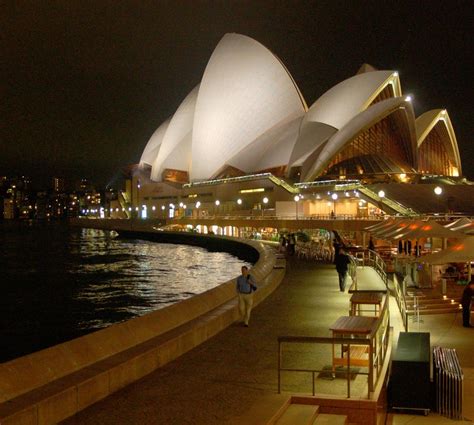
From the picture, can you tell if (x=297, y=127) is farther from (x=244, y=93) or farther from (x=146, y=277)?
(x=146, y=277)

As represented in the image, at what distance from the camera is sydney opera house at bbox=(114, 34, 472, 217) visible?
41.0m

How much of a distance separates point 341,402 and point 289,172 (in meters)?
44.3

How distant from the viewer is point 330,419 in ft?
16.0

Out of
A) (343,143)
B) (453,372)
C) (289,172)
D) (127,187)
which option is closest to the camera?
(453,372)

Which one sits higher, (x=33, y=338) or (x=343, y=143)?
(x=343, y=143)

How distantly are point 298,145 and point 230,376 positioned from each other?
138 ft

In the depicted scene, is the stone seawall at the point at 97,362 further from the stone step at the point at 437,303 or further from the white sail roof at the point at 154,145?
the white sail roof at the point at 154,145

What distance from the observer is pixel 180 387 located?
564cm

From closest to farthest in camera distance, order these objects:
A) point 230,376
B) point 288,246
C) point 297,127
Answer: point 230,376 → point 288,246 → point 297,127

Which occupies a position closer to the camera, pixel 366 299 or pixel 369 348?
pixel 369 348

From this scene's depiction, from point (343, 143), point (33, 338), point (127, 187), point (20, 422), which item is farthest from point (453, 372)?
point (127, 187)

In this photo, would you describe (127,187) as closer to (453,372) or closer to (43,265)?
(43,265)

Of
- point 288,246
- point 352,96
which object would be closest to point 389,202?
point 288,246

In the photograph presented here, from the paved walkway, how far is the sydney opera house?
24.2 m
